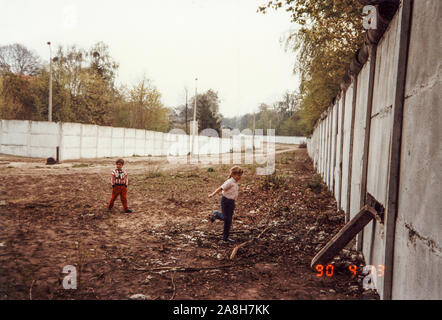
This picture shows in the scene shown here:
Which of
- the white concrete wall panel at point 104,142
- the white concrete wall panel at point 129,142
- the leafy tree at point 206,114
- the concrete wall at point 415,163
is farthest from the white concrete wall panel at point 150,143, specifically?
the concrete wall at point 415,163

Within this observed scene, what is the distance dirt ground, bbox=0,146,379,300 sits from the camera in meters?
3.52

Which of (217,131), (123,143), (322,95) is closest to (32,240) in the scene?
(322,95)

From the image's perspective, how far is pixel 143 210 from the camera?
7.70 m

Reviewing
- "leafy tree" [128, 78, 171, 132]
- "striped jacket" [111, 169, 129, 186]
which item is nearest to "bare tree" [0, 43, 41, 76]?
"leafy tree" [128, 78, 171, 132]

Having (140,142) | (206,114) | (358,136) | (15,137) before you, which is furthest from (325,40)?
(206,114)

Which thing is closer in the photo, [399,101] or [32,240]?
[399,101]

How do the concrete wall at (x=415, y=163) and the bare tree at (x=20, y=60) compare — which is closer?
the concrete wall at (x=415, y=163)

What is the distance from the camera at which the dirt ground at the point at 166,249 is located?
3521 mm

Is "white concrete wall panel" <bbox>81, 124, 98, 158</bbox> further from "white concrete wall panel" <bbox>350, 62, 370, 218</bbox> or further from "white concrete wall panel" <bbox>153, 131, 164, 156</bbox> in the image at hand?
"white concrete wall panel" <bbox>350, 62, 370, 218</bbox>

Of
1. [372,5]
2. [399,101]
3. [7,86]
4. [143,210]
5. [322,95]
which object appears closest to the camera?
[399,101]

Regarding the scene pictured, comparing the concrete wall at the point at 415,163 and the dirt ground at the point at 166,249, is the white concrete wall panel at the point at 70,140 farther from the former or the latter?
the concrete wall at the point at 415,163

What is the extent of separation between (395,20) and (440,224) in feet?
7.47

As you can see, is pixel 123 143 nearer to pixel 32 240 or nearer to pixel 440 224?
pixel 32 240

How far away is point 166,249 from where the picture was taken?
16.5 feet
